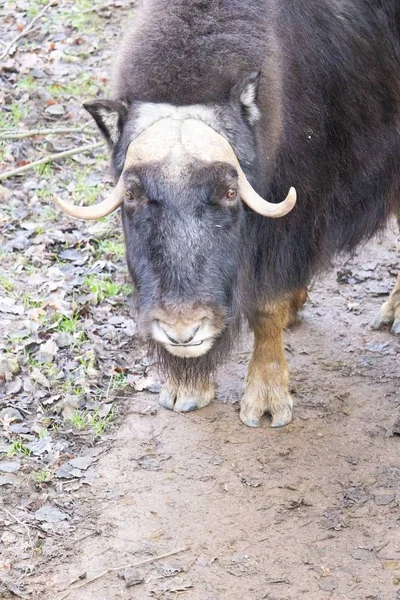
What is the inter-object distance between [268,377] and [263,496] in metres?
0.86

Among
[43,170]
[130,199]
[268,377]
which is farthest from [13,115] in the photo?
[130,199]

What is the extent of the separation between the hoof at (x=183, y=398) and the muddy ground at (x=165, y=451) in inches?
2.3

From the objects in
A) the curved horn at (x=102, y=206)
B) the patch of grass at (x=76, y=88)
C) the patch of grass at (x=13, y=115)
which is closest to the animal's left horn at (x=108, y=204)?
the curved horn at (x=102, y=206)

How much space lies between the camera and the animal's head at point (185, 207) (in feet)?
13.3

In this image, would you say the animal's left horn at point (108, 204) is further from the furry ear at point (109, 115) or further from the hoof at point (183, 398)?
the hoof at point (183, 398)

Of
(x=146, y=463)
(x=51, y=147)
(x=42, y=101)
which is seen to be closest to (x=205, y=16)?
(x=146, y=463)

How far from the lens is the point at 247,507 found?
184 inches

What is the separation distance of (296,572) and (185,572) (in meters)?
0.50

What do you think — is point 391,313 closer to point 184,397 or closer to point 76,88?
point 184,397

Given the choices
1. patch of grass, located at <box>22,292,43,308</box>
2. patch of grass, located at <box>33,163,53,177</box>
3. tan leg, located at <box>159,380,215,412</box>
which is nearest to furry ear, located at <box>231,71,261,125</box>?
tan leg, located at <box>159,380,215,412</box>

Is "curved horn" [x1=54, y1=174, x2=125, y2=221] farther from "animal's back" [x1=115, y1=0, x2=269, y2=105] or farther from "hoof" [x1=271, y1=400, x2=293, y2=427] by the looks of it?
"hoof" [x1=271, y1=400, x2=293, y2=427]

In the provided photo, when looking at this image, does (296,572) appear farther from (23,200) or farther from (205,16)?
(23,200)

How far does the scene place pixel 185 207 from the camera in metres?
4.04

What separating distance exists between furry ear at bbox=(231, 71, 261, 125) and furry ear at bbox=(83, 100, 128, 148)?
1.71 ft
